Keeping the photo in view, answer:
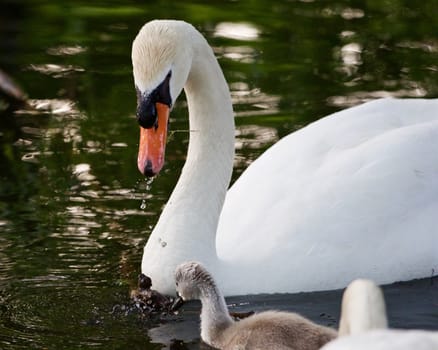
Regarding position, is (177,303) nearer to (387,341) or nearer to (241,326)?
(241,326)

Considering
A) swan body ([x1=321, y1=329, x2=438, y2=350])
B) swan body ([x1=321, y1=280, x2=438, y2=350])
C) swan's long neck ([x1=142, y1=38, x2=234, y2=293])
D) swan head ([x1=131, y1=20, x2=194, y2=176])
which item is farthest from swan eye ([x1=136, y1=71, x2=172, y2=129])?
swan body ([x1=321, y1=329, x2=438, y2=350])

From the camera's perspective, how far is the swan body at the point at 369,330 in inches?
222

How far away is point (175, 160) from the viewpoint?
11820 millimetres

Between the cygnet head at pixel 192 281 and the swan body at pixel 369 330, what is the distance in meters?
1.87

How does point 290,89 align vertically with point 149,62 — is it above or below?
below

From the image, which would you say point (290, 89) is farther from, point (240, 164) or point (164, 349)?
point (164, 349)

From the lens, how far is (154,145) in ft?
29.1

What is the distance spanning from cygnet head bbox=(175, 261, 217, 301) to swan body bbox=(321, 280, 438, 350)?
187 centimetres

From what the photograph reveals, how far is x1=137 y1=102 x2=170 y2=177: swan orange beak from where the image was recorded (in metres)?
8.83

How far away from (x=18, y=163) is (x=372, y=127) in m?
3.13

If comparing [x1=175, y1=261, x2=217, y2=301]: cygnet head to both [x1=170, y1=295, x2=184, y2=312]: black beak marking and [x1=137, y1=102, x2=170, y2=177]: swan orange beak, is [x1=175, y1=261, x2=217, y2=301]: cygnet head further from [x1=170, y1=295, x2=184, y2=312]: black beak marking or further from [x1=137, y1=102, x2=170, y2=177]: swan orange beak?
[x1=137, y1=102, x2=170, y2=177]: swan orange beak

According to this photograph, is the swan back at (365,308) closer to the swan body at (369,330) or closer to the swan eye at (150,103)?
the swan body at (369,330)

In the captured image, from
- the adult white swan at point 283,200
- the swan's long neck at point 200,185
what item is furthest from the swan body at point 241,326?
the adult white swan at point 283,200

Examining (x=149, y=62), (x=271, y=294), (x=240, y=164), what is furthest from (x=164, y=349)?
(x=240, y=164)
